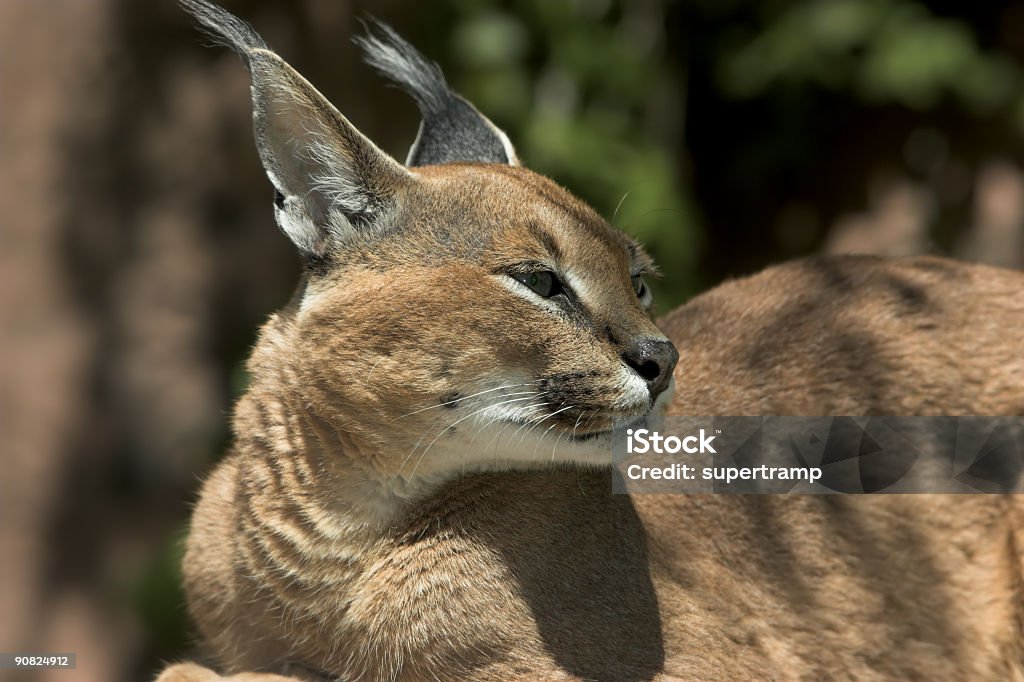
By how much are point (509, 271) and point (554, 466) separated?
2.12ft

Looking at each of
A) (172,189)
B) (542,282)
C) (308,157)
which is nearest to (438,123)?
(308,157)

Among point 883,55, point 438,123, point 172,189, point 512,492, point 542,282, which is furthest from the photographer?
point 883,55

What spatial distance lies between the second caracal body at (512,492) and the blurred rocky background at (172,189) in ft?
7.78

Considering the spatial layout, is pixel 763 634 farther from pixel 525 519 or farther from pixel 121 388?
pixel 121 388

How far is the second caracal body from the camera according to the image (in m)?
2.99

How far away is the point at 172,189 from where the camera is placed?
22.0 feet

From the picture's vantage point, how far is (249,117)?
6.89m

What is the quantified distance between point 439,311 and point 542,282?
0.30 m

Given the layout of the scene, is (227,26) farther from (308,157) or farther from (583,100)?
(583,100)

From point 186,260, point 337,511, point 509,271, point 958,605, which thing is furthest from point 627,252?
point 186,260

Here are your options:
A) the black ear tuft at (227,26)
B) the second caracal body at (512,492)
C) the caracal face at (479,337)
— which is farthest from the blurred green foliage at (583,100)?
the black ear tuft at (227,26)

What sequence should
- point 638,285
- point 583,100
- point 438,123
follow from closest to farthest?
1. point 638,285
2. point 438,123
3. point 583,100

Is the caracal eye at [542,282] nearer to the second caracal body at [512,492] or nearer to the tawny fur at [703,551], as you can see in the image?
the second caracal body at [512,492]

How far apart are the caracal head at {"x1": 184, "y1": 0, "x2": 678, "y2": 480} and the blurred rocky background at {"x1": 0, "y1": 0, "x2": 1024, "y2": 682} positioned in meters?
2.57
